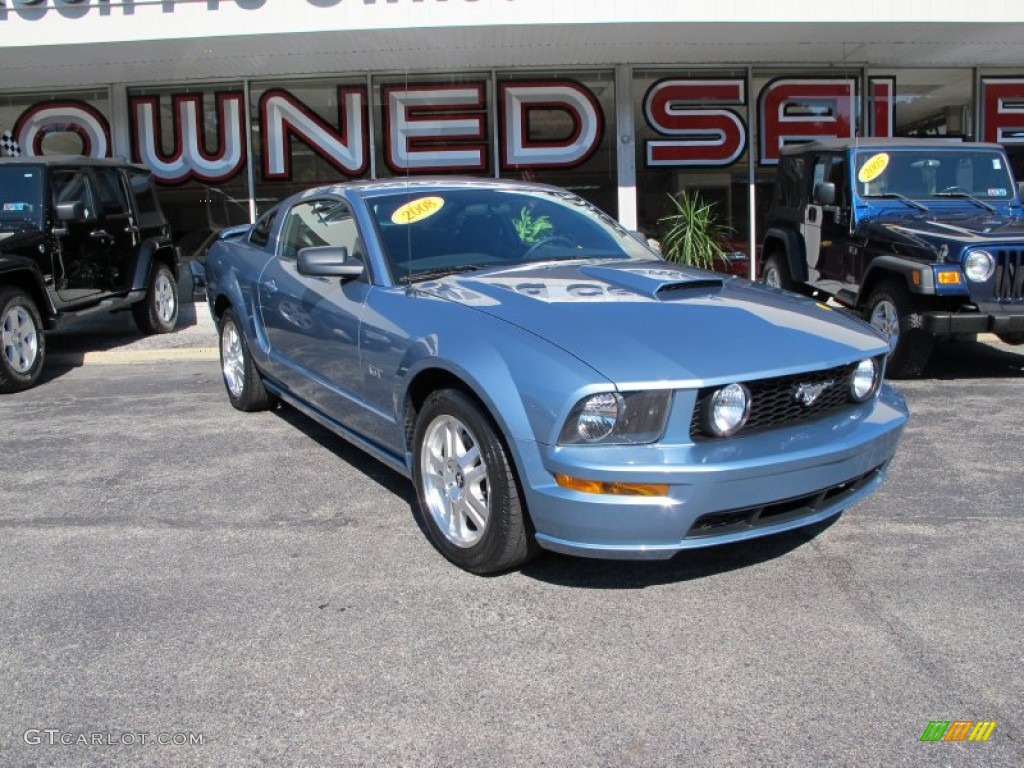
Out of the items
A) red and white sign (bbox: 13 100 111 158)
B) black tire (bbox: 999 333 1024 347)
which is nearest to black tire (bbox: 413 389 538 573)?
black tire (bbox: 999 333 1024 347)

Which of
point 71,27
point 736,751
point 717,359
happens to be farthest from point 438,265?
point 71,27

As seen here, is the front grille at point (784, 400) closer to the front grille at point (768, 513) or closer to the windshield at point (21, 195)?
the front grille at point (768, 513)

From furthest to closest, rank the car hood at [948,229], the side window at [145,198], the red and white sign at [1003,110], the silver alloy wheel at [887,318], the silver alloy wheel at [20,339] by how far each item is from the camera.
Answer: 1. the red and white sign at [1003,110]
2. the side window at [145,198]
3. the silver alloy wheel at [20,339]
4. the silver alloy wheel at [887,318]
5. the car hood at [948,229]

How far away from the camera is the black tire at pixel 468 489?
3.24m

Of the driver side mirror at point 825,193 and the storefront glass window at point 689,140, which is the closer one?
the driver side mirror at point 825,193

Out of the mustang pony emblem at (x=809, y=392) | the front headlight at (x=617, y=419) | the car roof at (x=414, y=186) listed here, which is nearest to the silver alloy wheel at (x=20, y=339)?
the car roof at (x=414, y=186)

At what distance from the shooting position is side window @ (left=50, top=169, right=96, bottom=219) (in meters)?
8.45

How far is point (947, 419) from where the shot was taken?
5992 millimetres

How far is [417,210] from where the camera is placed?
4.47 meters

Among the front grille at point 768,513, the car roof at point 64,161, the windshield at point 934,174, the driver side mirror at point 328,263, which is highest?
the car roof at point 64,161

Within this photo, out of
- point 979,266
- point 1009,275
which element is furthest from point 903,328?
point 1009,275

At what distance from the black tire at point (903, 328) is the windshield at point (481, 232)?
3147 mm

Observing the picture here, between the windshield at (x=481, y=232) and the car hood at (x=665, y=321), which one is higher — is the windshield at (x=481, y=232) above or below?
above

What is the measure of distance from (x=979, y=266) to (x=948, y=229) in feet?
1.76
